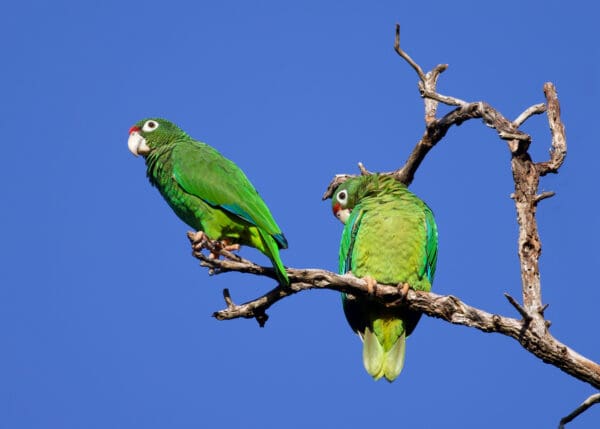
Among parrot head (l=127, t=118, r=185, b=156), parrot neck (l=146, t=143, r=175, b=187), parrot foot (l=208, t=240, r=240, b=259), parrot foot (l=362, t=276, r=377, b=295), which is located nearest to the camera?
parrot foot (l=362, t=276, r=377, b=295)

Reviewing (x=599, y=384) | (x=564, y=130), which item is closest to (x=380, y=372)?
(x=599, y=384)

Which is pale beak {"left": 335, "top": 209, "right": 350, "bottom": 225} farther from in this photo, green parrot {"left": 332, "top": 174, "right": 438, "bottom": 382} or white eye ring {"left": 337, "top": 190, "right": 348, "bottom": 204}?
green parrot {"left": 332, "top": 174, "right": 438, "bottom": 382}

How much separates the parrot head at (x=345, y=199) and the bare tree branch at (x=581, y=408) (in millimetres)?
2879

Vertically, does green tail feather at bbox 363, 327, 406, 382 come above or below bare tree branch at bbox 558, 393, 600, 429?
above

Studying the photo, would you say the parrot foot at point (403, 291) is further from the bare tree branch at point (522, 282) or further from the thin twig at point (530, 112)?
the thin twig at point (530, 112)

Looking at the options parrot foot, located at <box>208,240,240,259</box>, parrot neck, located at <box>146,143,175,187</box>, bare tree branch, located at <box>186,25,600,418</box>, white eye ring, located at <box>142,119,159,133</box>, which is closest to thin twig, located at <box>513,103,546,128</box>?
bare tree branch, located at <box>186,25,600,418</box>

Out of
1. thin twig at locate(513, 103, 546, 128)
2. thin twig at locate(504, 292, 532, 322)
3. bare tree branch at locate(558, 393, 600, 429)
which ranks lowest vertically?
bare tree branch at locate(558, 393, 600, 429)

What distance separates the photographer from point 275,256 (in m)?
5.68

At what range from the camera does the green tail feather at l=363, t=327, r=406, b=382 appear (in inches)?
251

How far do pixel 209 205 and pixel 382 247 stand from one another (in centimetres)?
151

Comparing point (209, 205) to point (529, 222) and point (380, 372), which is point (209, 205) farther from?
point (529, 222)

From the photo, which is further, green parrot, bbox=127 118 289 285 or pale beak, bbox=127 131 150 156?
pale beak, bbox=127 131 150 156

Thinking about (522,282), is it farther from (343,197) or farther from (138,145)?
(138,145)

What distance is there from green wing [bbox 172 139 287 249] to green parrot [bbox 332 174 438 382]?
0.75 m
